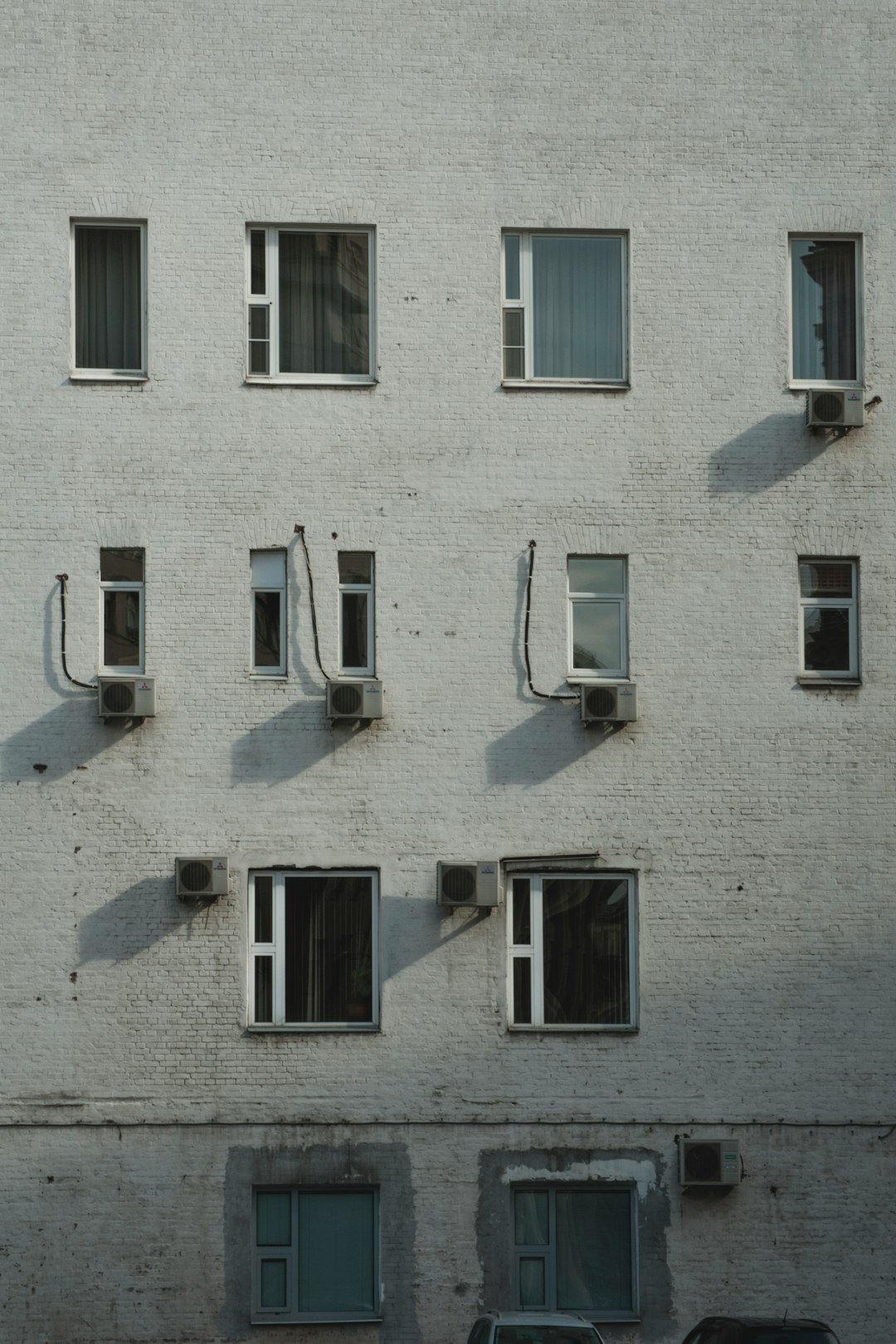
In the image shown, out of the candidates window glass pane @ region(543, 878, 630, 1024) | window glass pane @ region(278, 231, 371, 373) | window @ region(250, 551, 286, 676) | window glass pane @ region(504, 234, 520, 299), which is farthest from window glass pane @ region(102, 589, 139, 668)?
window glass pane @ region(504, 234, 520, 299)

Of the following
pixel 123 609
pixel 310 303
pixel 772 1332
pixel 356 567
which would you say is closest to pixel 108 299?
pixel 310 303

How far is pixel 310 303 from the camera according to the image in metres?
19.9

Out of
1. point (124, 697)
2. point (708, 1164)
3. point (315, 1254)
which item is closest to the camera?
point (708, 1164)

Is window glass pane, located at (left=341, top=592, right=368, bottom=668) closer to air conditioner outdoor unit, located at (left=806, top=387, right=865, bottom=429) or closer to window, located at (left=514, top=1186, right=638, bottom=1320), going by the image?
air conditioner outdoor unit, located at (left=806, top=387, right=865, bottom=429)

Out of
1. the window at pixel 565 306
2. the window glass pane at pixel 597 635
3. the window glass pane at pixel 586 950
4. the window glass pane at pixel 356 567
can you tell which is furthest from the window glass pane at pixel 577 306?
the window glass pane at pixel 586 950

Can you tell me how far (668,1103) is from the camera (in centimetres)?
1897

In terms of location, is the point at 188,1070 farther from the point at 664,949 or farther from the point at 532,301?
the point at 532,301

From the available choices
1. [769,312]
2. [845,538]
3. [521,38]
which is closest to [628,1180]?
[845,538]

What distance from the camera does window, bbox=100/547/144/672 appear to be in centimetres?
1939

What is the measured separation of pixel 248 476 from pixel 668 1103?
297 inches

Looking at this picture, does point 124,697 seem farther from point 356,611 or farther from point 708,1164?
point 708,1164

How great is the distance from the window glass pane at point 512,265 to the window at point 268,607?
3657 mm

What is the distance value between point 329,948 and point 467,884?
1.59 metres

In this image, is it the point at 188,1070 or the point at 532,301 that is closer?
the point at 188,1070
